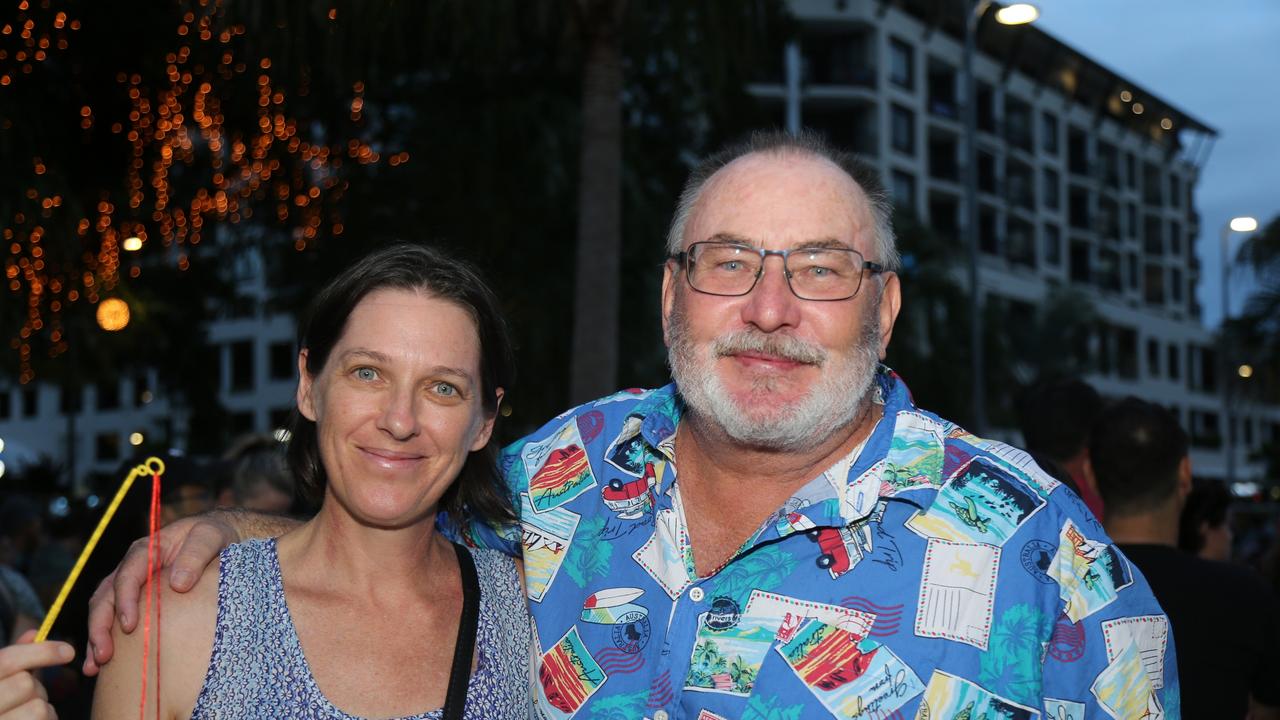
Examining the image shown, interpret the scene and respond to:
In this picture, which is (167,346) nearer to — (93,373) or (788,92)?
(93,373)

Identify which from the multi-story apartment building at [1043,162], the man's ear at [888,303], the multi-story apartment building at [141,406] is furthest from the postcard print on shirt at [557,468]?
the multi-story apartment building at [1043,162]

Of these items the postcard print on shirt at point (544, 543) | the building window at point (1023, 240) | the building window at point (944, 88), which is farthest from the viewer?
the building window at point (1023, 240)

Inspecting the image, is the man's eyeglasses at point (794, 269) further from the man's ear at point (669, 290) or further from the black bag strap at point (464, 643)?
the black bag strap at point (464, 643)

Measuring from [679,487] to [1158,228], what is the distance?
64.6 m

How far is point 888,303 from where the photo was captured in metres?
3.21

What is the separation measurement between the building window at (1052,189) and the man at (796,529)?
182 feet

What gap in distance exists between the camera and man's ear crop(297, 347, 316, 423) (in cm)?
298

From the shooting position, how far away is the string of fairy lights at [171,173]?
1055cm

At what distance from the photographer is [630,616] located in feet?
9.42

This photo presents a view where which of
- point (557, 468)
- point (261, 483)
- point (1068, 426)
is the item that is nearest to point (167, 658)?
point (557, 468)

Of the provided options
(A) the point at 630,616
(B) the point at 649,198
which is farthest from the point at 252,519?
(B) the point at 649,198

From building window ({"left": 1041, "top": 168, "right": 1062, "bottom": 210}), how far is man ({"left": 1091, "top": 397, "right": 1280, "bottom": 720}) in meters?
53.7

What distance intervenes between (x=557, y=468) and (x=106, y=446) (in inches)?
2291

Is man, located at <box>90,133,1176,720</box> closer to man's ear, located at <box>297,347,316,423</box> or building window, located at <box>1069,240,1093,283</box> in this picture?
man's ear, located at <box>297,347,316,423</box>
